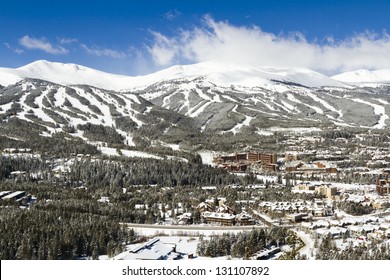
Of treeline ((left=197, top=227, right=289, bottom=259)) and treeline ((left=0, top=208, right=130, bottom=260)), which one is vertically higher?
treeline ((left=0, top=208, right=130, bottom=260))

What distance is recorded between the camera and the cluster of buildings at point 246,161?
254 feet

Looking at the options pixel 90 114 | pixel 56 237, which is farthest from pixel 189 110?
pixel 56 237

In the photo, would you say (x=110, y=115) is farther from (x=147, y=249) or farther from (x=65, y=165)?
(x=147, y=249)

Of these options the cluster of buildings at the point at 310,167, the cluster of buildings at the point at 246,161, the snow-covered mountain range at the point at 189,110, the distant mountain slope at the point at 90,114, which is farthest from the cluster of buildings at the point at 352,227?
the snow-covered mountain range at the point at 189,110

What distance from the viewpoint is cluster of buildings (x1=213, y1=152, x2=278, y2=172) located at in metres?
77.5

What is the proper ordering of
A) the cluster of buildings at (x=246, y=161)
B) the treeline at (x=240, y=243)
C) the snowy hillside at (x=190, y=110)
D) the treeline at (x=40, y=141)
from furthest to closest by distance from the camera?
the snowy hillside at (x=190, y=110)
the cluster of buildings at (x=246, y=161)
the treeline at (x=40, y=141)
the treeline at (x=240, y=243)

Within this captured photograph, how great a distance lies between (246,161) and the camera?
83.1 meters

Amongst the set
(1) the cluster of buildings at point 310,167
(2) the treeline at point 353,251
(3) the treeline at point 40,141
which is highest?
(3) the treeline at point 40,141

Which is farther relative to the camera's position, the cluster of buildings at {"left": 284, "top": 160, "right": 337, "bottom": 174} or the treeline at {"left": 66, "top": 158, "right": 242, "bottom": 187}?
the cluster of buildings at {"left": 284, "top": 160, "right": 337, "bottom": 174}

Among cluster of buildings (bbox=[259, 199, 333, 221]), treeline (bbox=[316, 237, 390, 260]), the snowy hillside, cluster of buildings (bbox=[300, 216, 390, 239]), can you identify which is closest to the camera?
treeline (bbox=[316, 237, 390, 260])

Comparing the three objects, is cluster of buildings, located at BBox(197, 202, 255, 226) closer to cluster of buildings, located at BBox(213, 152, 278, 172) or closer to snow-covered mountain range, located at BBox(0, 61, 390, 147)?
cluster of buildings, located at BBox(213, 152, 278, 172)

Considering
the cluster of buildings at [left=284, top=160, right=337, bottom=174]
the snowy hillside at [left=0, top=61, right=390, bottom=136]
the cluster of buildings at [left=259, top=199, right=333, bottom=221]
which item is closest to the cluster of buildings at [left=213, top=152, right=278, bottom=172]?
the cluster of buildings at [left=284, top=160, right=337, bottom=174]

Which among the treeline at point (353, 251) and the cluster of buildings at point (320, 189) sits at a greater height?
the cluster of buildings at point (320, 189)

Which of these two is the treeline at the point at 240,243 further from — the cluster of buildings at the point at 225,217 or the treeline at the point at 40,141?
the treeline at the point at 40,141
